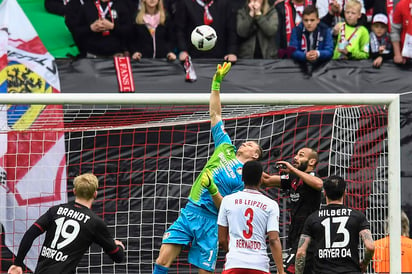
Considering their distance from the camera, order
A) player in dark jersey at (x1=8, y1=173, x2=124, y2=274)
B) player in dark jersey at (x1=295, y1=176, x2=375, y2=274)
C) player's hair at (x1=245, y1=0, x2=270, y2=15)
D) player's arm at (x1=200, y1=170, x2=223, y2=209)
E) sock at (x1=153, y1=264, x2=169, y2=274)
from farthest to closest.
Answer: player's hair at (x1=245, y1=0, x2=270, y2=15)
sock at (x1=153, y1=264, x2=169, y2=274)
player's arm at (x1=200, y1=170, x2=223, y2=209)
player in dark jersey at (x1=295, y1=176, x2=375, y2=274)
player in dark jersey at (x1=8, y1=173, x2=124, y2=274)

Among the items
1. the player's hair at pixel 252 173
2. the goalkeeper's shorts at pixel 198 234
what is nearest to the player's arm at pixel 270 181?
the goalkeeper's shorts at pixel 198 234

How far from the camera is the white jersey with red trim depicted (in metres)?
8.80

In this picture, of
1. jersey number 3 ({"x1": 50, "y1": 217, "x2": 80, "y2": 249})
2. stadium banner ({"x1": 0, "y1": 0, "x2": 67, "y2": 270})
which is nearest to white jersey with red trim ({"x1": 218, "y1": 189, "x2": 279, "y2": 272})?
jersey number 3 ({"x1": 50, "y1": 217, "x2": 80, "y2": 249})

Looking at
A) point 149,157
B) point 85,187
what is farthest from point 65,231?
point 149,157

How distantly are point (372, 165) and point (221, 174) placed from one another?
3340mm

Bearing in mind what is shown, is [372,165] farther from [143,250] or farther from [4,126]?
[4,126]

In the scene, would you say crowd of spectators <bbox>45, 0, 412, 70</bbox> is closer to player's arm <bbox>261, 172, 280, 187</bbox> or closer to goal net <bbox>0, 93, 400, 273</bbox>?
goal net <bbox>0, 93, 400, 273</bbox>

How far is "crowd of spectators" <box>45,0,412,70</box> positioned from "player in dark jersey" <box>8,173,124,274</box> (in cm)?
496

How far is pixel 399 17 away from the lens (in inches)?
553

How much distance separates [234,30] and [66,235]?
5.74m

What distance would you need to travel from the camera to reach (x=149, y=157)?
1325cm

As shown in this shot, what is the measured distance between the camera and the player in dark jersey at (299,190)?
10279 millimetres

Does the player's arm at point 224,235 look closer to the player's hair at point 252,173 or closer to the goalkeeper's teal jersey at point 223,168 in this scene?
the player's hair at point 252,173

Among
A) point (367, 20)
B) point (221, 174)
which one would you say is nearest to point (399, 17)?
point (367, 20)
